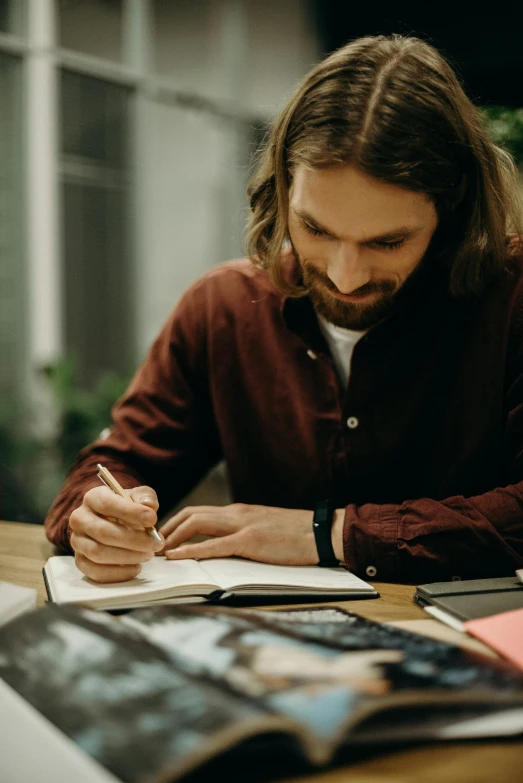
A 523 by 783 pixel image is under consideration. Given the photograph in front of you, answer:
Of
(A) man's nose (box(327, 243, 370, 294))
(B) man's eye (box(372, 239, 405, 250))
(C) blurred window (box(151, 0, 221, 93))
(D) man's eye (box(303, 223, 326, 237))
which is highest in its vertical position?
(C) blurred window (box(151, 0, 221, 93))

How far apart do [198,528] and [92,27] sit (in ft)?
11.9

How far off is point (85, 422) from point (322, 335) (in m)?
2.44

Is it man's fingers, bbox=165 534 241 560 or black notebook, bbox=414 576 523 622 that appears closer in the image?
black notebook, bbox=414 576 523 622

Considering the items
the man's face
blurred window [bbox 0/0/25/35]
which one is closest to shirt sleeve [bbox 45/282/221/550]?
the man's face

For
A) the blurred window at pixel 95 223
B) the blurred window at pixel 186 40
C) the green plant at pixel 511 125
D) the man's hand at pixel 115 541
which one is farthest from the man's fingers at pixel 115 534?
the blurred window at pixel 186 40

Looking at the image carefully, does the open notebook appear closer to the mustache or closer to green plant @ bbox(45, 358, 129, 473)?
the mustache

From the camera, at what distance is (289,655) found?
72cm

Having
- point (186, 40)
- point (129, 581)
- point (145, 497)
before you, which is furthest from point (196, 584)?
point (186, 40)

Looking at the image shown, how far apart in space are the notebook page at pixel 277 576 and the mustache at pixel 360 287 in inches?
19.0

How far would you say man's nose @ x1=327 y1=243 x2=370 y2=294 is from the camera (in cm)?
133

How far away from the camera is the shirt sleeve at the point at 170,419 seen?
159cm

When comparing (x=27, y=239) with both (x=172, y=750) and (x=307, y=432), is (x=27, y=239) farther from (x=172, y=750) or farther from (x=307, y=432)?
(x=172, y=750)

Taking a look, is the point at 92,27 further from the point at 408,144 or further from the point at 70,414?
the point at 408,144

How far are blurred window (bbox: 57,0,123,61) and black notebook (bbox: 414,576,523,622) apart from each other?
3670 millimetres
